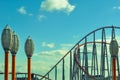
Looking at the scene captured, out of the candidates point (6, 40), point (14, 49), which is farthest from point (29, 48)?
point (6, 40)

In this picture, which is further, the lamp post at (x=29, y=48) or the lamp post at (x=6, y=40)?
the lamp post at (x=29, y=48)

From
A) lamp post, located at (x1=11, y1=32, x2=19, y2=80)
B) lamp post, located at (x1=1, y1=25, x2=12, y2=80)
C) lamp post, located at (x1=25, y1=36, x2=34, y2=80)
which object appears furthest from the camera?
lamp post, located at (x1=25, y1=36, x2=34, y2=80)

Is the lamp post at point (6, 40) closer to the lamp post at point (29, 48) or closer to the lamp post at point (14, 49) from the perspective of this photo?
A: the lamp post at point (14, 49)

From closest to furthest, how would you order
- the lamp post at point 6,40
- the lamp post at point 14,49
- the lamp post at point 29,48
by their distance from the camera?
the lamp post at point 6,40, the lamp post at point 14,49, the lamp post at point 29,48

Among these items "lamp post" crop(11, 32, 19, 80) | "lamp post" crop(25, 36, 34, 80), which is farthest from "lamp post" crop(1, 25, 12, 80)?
"lamp post" crop(25, 36, 34, 80)

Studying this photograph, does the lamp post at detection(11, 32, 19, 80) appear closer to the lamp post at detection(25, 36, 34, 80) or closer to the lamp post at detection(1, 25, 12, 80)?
the lamp post at detection(1, 25, 12, 80)

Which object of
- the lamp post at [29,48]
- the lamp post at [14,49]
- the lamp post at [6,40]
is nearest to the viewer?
the lamp post at [6,40]

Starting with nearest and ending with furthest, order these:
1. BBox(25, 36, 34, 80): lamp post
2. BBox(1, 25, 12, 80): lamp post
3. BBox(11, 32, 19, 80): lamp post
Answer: BBox(1, 25, 12, 80): lamp post → BBox(11, 32, 19, 80): lamp post → BBox(25, 36, 34, 80): lamp post

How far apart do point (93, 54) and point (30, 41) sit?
2053 cm

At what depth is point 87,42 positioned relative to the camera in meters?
37.8

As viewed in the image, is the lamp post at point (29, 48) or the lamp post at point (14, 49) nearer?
the lamp post at point (14, 49)

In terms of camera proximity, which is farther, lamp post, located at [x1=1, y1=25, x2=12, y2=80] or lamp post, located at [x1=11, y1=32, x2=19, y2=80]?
lamp post, located at [x1=11, y1=32, x2=19, y2=80]

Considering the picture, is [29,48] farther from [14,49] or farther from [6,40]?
[6,40]

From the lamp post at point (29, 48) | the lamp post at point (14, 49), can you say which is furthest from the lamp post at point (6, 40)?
the lamp post at point (29, 48)
